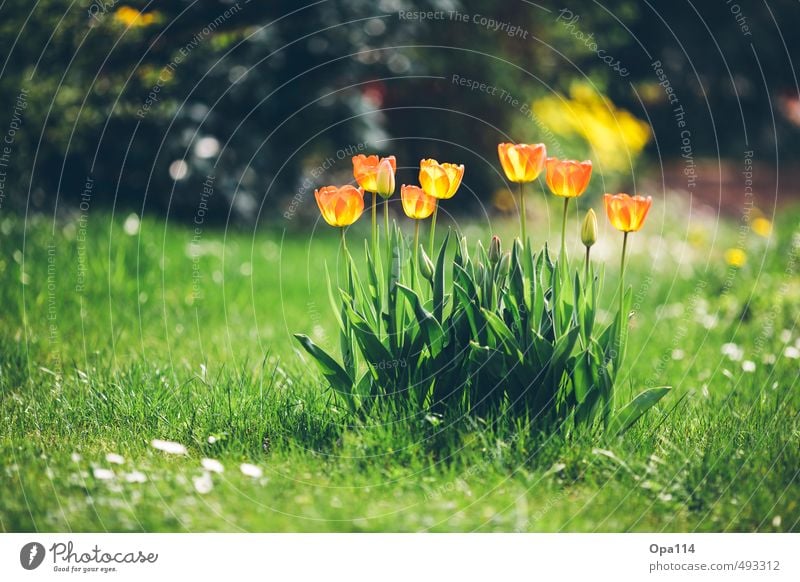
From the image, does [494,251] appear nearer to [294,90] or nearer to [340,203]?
[340,203]

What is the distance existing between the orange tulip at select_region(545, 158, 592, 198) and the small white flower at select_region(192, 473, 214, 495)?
55.8 inches

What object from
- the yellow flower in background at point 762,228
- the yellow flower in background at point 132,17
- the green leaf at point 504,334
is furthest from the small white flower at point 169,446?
the yellow flower in background at point 762,228

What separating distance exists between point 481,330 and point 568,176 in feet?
1.86

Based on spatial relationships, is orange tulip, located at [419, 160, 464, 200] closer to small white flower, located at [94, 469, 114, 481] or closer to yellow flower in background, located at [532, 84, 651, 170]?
small white flower, located at [94, 469, 114, 481]

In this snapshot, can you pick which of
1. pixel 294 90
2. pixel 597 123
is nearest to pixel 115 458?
pixel 294 90

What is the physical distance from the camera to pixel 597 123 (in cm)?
852

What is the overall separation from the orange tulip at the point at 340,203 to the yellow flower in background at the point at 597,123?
5.34 m

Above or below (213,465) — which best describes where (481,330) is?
above

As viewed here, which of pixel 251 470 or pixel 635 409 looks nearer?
pixel 251 470

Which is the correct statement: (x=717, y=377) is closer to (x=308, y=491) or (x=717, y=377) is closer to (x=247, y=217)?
(x=308, y=491)
